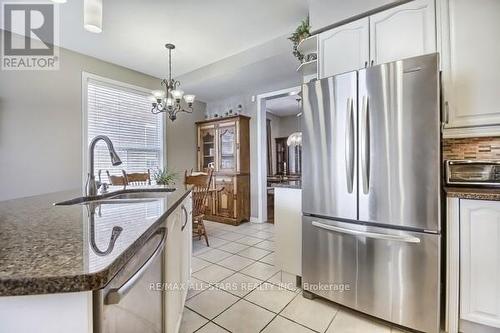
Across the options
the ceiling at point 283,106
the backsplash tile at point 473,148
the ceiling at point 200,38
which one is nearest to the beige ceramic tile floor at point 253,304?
the backsplash tile at point 473,148

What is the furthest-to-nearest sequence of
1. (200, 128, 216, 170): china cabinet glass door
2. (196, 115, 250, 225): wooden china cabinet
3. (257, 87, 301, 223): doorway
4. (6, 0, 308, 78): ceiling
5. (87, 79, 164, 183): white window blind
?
(257, 87, 301, 223): doorway
(200, 128, 216, 170): china cabinet glass door
(196, 115, 250, 225): wooden china cabinet
(87, 79, 164, 183): white window blind
(6, 0, 308, 78): ceiling

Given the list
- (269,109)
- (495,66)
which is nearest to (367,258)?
(495,66)

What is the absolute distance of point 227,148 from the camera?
15.0 ft

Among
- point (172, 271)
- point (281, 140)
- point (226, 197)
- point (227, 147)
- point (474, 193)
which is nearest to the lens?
point (172, 271)

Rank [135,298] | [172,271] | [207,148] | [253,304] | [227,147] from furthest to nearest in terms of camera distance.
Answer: [207,148] → [227,147] → [253,304] → [172,271] → [135,298]

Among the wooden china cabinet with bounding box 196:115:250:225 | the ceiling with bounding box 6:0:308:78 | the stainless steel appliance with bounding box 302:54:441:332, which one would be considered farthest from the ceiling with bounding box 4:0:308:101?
the stainless steel appliance with bounding box 302:54:441:332

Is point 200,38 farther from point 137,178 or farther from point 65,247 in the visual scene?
point 65,247

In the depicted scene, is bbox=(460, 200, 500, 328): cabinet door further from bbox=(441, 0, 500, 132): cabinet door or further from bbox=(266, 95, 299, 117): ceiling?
bbox=(266, 95, 299, 117): ceiling

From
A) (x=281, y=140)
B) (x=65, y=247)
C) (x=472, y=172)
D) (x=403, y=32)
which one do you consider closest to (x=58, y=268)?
(x=65, y=247)

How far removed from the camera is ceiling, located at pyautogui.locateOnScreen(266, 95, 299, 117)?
5.63 metres

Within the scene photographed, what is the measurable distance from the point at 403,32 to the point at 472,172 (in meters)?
1.11

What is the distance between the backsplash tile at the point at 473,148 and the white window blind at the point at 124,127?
4.12 m

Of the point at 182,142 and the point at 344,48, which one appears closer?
the point at 344,48

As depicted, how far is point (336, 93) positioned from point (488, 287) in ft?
4.90
